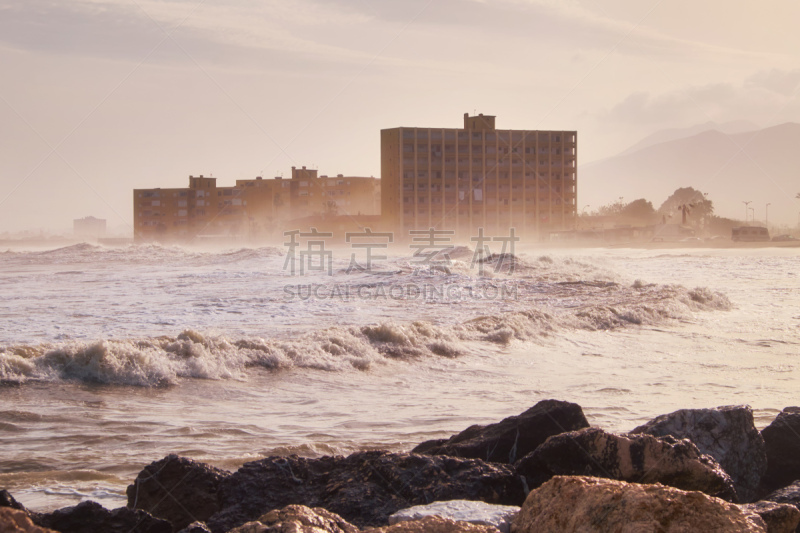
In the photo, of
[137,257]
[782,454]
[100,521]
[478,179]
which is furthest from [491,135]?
[100,521]

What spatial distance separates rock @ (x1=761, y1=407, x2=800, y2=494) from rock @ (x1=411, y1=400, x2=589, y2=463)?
1.45 metres

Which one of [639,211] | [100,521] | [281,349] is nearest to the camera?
[100,521]

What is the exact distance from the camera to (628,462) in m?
Answer: 4.87

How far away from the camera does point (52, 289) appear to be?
1065 inches

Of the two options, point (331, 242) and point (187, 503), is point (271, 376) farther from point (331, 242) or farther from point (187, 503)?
point (331, 242)

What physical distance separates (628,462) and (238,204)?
390 feet

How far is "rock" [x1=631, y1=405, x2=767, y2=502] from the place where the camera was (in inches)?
218

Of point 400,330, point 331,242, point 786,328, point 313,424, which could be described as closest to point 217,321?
point 400,330

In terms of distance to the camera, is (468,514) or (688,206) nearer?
(468,514)

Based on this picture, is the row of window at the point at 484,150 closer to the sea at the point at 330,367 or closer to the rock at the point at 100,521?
the sea at the point at 330,367

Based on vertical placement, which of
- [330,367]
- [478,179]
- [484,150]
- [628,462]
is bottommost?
[330,367]

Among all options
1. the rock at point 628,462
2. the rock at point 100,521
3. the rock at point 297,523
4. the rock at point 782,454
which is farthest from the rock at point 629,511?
the rock at point 782,454

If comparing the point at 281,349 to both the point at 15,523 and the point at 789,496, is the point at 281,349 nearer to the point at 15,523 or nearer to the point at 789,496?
the point at 789,496

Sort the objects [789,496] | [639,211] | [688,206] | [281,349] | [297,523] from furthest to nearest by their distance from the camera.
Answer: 1. [639,211]
2. [688,206]
3. [281,349]
4. [789,496]
5. [297,523]
